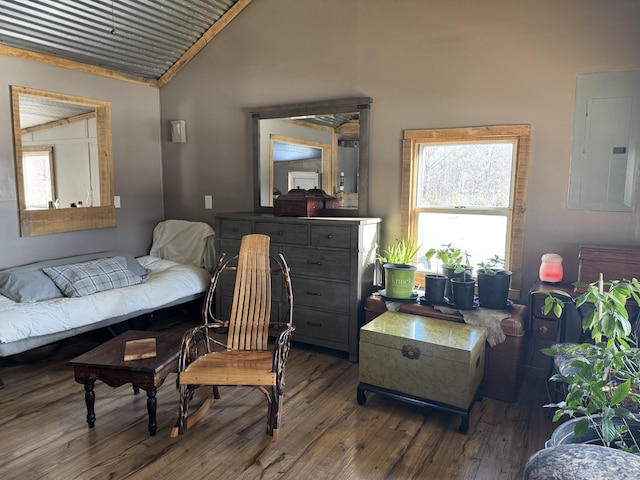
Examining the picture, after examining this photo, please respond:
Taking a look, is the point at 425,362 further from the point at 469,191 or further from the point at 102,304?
the point at 102,304

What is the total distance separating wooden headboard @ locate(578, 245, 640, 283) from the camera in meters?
2.62

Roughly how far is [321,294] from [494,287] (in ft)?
4.14

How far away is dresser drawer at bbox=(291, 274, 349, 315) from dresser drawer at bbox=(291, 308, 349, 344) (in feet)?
0.20

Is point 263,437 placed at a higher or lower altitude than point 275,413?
lower

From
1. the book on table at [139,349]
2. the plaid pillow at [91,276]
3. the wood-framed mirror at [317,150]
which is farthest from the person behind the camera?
the wood-framed mirror at [317,150]

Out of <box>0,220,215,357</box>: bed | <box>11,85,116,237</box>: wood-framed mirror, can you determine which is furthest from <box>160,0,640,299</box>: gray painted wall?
<box>11,85,116,237</box>: wood-framed mirror

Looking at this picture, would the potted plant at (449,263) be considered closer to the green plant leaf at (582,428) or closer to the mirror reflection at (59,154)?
the green plant leaf at (582,428)

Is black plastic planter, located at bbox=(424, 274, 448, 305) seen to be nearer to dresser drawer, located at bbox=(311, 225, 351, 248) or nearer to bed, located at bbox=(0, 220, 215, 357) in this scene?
dresser drawer, located at bbox=(311, 225, 351, 248)

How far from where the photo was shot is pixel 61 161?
5551 mm

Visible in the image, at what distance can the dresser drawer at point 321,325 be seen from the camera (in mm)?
3465

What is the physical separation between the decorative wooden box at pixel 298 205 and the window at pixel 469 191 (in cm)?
72

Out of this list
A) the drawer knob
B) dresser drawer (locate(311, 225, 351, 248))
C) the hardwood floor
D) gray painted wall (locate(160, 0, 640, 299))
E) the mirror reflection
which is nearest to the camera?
the hardwood floor

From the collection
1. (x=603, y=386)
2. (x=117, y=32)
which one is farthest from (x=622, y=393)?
(x=117, y=32)

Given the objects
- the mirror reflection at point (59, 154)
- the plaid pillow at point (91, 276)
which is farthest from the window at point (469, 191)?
the mirror reflection at point (59, 154)
